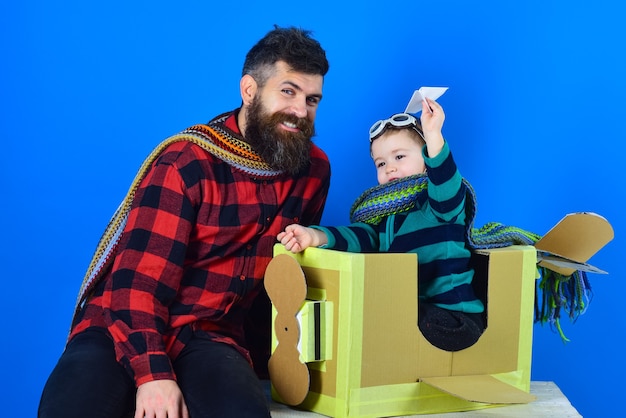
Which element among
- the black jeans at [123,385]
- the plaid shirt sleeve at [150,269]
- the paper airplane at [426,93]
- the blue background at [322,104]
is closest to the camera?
the black jeans at [123,385]

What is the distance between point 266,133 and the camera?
1737 millimetres

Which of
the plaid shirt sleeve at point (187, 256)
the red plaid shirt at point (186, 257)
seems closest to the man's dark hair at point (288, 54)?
the red plaid shirt at point (186, 257)

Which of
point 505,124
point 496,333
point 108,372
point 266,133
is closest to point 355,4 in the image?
point 505,124

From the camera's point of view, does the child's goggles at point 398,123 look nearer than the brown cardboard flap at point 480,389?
No

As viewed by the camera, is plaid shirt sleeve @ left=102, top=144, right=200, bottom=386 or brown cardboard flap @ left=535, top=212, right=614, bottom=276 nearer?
plaid shirt sleeve @ left=102, top=144, right=200, bottom=386

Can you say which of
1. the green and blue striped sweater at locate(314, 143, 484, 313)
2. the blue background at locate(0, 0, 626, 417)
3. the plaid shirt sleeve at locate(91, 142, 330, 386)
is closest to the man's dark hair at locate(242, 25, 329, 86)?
the plaid shirt sleeve at locate(91, 142, 330, 386)

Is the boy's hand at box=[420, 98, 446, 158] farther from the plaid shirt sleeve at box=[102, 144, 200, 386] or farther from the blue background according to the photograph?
the blue background

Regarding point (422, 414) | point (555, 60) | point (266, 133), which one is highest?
point (555, 60)

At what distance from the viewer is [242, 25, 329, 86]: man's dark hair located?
1.74 meters

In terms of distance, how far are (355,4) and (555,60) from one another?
1.85 feet

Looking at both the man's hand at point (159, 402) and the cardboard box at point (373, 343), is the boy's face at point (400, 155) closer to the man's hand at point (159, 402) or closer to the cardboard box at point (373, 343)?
the cardboard box at point (373, 343)

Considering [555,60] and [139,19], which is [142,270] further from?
[555,60]

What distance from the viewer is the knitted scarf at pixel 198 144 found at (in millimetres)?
1700

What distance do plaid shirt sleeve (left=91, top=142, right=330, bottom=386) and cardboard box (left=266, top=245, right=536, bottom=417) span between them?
4.9 inches
